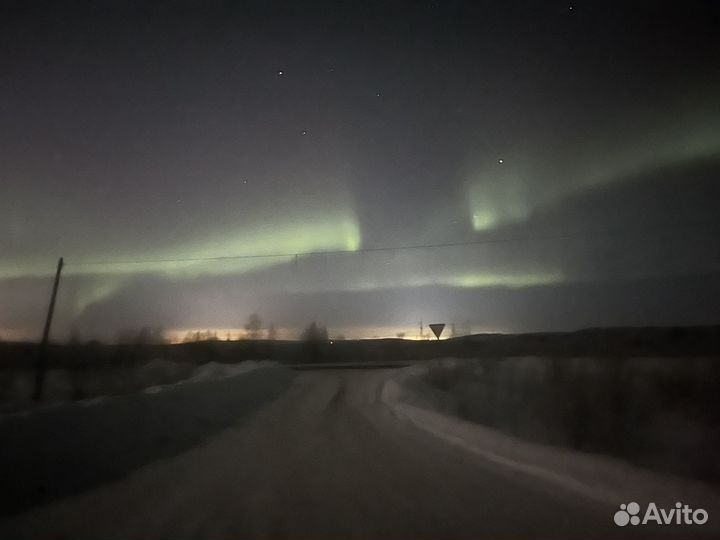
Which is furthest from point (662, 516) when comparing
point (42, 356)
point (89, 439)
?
point (42, 356)

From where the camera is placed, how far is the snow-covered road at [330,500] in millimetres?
6387

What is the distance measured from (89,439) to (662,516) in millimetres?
8703

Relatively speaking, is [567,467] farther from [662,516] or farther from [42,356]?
[42,356]

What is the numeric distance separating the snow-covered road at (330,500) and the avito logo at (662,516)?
13 centimetres

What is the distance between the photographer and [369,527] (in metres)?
6.50

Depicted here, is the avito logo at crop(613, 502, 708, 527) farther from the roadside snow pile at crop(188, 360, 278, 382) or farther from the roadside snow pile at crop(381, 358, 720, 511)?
the roadside snow pile at crop(188, 360, 278, 382)

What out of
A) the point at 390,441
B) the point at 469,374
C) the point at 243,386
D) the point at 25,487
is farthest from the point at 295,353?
the point at 25,487

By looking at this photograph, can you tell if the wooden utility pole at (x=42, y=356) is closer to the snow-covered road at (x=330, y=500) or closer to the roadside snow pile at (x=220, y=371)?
Answer: the roadside snow pile at (x=220, y=371)

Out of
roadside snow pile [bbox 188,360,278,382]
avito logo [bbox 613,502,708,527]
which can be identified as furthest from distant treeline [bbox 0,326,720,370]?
avito logo [bbox 613,502,708,527]

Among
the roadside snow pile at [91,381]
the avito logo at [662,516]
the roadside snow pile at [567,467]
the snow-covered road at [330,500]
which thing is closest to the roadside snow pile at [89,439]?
the snow-covered road at [330,500]

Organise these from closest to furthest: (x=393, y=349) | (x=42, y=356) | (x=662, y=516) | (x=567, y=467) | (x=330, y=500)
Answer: (x=662, y=516), (x=330, y=500), (x=567, y=467), (x=42, y=356), (x=393, y=349)

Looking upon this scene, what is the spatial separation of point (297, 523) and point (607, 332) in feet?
162

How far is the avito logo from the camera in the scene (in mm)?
6484

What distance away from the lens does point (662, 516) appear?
665 centimetres
